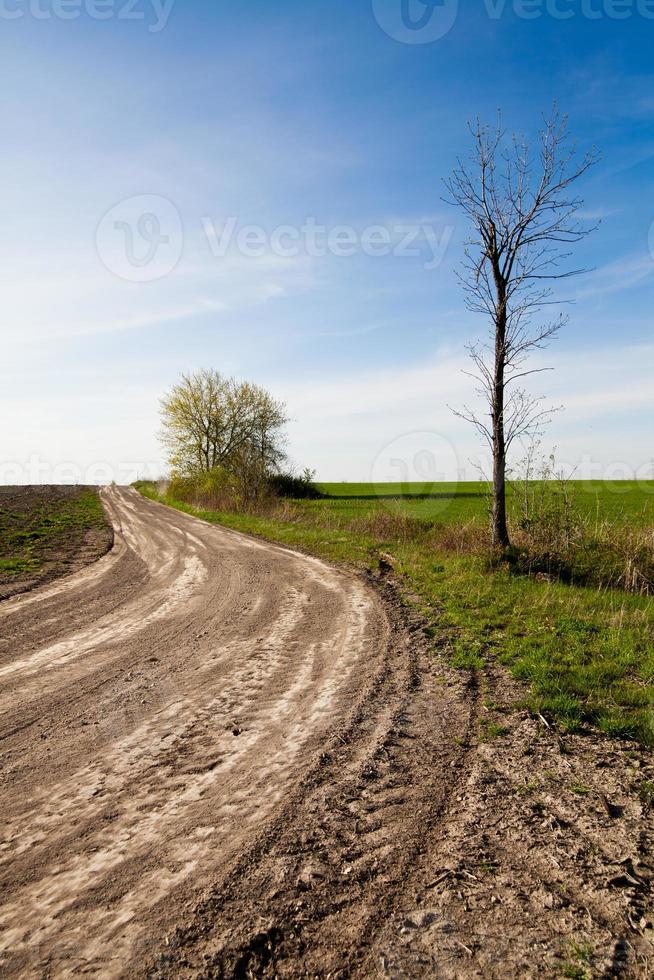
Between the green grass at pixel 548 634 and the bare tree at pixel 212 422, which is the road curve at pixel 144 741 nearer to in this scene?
the green grass at pixel 548 634

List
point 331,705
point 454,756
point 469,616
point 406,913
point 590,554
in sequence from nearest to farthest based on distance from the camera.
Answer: point 406,913
point 454,756
point 331,705
point 469,616
point 590,554

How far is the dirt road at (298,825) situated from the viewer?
2.60 metres

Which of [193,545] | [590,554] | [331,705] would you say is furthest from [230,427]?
[331,705]

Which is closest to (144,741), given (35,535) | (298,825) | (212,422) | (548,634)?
(298,825)

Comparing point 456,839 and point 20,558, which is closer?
point 456,839

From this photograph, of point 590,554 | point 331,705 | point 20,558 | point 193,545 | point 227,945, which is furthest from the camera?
point 193,545

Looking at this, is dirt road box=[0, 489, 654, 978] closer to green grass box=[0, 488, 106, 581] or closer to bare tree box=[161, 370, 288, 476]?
green grass box=[0, 488, 106, 581]

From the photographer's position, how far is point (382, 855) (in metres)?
3.21

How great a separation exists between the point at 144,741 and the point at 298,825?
180 centimetres

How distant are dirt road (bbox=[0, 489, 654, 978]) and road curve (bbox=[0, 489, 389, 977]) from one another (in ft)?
0.06

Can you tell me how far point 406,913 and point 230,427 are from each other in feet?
148

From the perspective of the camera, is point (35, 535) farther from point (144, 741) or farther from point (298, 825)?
point (298, 825)

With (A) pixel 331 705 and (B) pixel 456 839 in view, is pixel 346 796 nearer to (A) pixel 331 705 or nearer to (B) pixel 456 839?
(B) pixel 456 839

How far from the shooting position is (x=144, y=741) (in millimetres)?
4625
